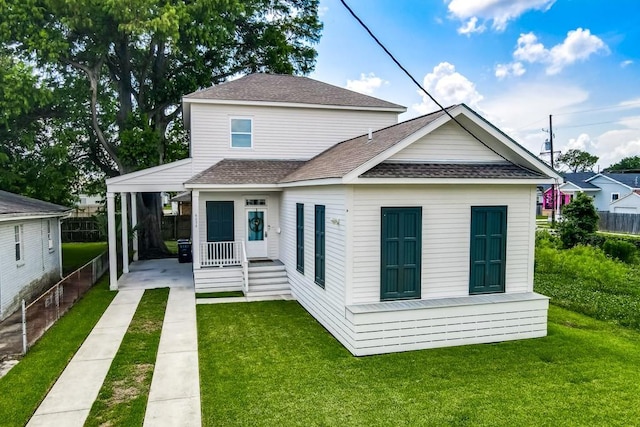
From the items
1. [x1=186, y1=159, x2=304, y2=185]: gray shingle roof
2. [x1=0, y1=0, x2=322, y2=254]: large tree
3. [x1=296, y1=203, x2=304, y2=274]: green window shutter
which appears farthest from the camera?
[x1=0, y1=0, x2=322, y2=254]: large tree

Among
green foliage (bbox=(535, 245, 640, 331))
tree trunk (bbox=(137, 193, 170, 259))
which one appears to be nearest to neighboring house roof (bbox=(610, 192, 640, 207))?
green foliage (bbox=(535, 245, 640, 331))

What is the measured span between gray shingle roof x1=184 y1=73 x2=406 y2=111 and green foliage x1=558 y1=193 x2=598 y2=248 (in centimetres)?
1136

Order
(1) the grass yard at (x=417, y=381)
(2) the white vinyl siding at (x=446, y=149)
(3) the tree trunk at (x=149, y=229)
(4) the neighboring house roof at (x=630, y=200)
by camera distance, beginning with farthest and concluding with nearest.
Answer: (4) the neighboring house roof at (x=630, y=200), (3) the tree trunk at (x=149, y=229), (2) the white vinyl siding at (x=446, y=149), (1) the grass yard at (x=417, y=381)

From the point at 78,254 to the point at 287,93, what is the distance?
13964 mm

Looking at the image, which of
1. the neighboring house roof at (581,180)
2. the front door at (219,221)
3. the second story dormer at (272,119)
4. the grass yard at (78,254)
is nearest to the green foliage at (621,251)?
the second story dormer at (272,119)

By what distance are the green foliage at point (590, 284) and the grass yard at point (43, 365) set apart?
11587mm

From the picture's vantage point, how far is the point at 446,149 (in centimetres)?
904

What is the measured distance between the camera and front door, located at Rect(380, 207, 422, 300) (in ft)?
27.5

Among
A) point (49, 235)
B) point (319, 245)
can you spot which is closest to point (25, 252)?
point (49, 235)

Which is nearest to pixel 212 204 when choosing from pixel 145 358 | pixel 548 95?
pixel 145 358

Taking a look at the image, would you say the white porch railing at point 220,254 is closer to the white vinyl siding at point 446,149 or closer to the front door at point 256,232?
the front door at point 256,232

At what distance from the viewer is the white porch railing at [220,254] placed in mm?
13177

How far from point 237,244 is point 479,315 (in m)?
8.01

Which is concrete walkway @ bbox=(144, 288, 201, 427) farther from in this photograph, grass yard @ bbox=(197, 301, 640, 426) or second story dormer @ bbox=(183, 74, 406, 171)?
second story dormer @ bbox=(183, 74, 406, 171)
